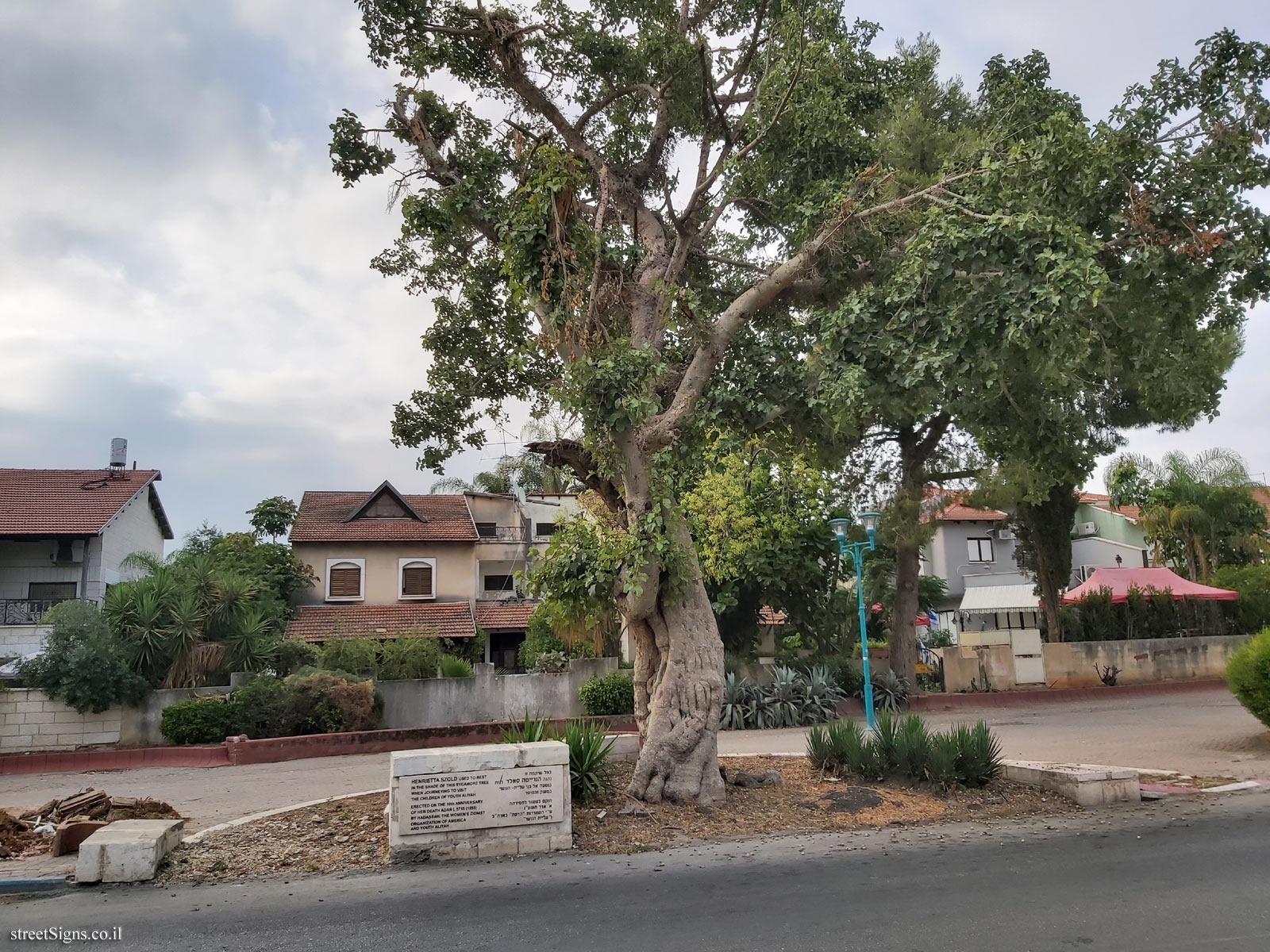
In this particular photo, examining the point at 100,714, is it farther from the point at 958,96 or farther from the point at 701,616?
the point at 958,96

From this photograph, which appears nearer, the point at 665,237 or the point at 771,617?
the point at 665,237

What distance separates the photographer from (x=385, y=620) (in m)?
28.2

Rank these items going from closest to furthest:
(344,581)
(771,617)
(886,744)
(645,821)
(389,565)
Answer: (645,821)
(886,744)
(771,617)
(344,581)
(389,565)

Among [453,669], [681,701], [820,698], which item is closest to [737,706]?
[820,698]

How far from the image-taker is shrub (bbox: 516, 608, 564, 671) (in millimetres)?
23797

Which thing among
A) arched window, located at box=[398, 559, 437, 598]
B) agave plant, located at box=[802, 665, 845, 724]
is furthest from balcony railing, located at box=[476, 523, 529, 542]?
agave plant, located at box=[802, 665, 845, 724]

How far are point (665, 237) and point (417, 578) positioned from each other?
21.6 meters

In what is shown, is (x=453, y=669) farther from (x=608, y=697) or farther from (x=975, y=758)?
(x=975, y=758)

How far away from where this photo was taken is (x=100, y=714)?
18891 mm

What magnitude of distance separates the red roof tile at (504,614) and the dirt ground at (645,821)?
20609 mm

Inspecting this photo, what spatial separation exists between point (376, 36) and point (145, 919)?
396 inches

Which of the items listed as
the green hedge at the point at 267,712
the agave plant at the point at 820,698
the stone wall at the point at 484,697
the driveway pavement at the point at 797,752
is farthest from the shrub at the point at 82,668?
the agave plant at the point at 820,698

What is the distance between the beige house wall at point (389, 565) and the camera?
98.5ft

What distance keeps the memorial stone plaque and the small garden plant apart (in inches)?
153
